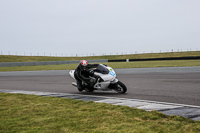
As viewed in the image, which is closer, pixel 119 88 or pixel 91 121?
pixel 91 121

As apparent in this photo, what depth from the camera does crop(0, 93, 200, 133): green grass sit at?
438 cm

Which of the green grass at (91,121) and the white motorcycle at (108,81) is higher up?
the white motorcycle at (108,81)

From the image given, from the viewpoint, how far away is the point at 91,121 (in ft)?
16.4

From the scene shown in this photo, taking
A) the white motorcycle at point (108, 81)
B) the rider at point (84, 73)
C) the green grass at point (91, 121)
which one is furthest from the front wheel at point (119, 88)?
the green grass at point (91, 121)

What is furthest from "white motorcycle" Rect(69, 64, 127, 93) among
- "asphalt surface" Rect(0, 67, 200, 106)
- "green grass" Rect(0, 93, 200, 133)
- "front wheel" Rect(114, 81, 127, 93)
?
"green grass" Rect(0, 93, 200, 133)

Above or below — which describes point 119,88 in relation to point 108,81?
below

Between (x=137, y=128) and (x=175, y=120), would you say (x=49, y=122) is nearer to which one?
(x=137, y=128)

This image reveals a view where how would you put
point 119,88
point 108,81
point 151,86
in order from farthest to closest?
point 151,86 < point 119,88 < point 108,81

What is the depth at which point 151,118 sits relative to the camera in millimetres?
5059

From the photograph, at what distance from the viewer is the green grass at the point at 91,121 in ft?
14.4

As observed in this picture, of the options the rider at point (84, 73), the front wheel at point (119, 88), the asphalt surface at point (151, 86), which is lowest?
the asphalt surface at point (151, 86)

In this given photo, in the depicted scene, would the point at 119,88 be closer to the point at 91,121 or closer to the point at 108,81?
the point at 108,81

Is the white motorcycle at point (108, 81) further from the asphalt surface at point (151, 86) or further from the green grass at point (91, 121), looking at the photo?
the green grass at point (91, 121)

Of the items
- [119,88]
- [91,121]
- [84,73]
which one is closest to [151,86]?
[119,88]
